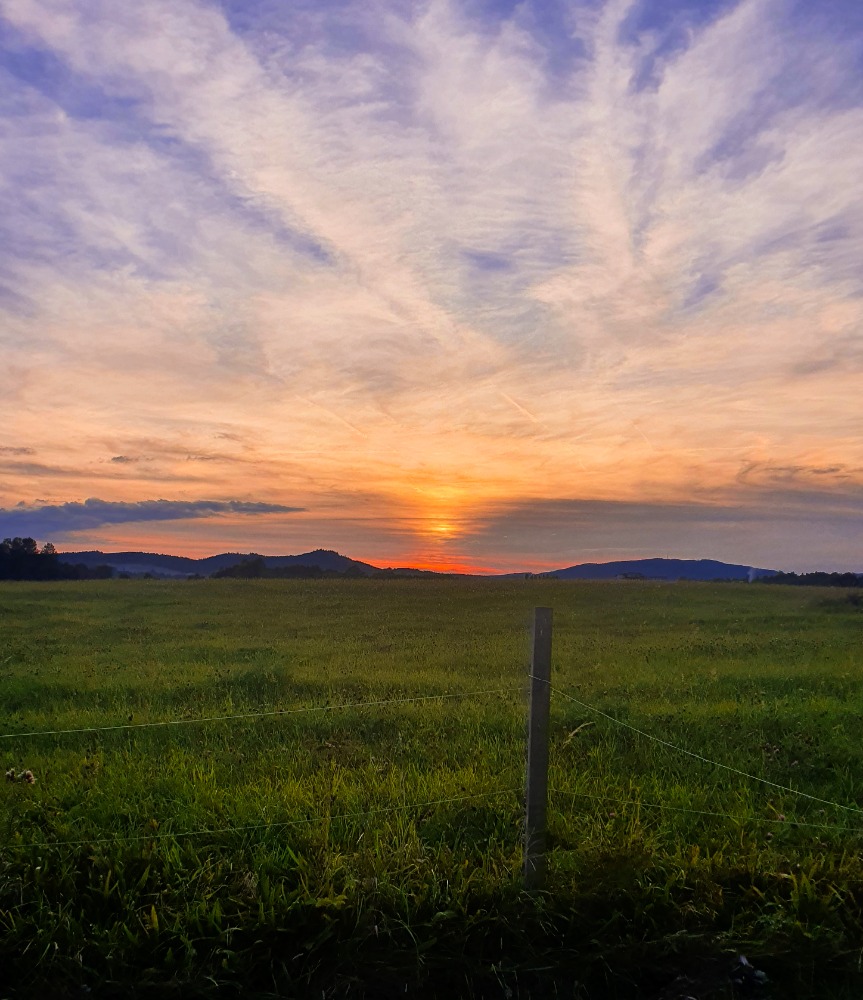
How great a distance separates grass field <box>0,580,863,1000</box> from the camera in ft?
15.5

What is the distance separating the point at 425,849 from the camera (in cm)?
563

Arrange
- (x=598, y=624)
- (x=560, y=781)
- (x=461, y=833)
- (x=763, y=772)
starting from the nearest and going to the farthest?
(x=461, y=833)
(x=560, y=781)
(x=763, y=772)
(x=598, y=624)

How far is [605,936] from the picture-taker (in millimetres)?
4984

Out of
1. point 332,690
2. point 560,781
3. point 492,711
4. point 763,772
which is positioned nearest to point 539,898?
point 560,781

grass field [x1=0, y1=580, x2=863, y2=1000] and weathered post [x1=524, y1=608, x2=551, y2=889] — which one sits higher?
weathered post [x1=524, y1=608, x2=551, y2=889]

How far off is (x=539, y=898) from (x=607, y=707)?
21.0 feet

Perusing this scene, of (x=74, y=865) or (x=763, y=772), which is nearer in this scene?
(x=74, y=865)

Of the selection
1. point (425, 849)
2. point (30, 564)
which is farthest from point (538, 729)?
point (30, 564)

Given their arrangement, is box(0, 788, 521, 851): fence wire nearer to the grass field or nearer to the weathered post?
the grass field

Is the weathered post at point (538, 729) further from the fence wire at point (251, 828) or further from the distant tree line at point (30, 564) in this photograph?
the distant tree line at point (30, 564)

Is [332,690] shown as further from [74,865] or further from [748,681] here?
[74,865]

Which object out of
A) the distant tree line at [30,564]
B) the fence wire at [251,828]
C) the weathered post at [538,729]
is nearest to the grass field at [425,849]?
the fence wire at [251,828]

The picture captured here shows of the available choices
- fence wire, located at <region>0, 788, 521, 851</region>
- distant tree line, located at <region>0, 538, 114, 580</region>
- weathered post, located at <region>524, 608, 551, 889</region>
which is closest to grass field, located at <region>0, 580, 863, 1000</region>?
fence wire, located at <region>0, 788, 521, 851</region>

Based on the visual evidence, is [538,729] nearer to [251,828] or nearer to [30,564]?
[251,828]
